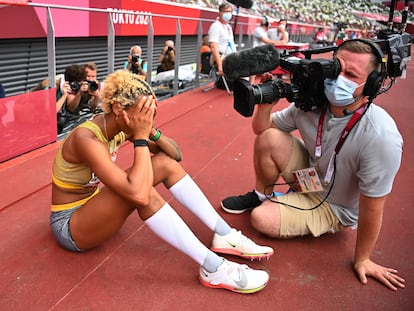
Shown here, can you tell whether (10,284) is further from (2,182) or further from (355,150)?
(355,150)

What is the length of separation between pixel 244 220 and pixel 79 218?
1.04 meters

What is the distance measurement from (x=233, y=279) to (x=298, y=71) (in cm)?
99

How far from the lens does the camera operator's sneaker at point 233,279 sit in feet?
5.92

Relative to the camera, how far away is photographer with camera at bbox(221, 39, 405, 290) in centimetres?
177

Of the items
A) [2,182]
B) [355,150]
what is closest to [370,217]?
[355,150]

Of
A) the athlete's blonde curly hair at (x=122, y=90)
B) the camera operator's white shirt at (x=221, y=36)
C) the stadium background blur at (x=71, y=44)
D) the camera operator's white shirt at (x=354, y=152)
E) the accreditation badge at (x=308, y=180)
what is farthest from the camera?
the camera operator's white shirt at (x=221, y=36)

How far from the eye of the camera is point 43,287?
177cm

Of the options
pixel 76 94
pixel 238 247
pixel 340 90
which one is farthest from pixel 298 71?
pixel 76 94

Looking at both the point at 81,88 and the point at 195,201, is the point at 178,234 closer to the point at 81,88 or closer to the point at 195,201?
the point at 195,201

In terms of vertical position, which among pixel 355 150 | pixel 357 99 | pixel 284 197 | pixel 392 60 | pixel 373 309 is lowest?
pixel 373 309

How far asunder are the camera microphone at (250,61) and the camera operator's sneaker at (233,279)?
33.8 inches

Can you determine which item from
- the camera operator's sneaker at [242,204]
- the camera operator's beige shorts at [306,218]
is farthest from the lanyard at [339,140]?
the camera operator's sneaker at [242,204]

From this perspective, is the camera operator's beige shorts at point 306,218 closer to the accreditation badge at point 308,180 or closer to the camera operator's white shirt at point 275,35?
the accreditation badge at point 308,180

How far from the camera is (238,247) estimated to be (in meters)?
2.03
